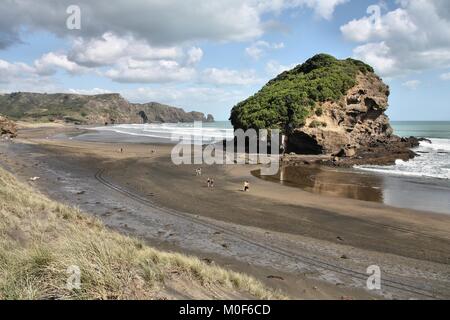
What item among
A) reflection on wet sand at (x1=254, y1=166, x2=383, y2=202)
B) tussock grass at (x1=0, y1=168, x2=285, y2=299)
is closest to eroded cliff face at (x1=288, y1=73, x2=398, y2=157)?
reflection on wet sand at (x1=254, y1=166, x2=383, y2=202)

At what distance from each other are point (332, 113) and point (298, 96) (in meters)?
5.08

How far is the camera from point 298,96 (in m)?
51.1

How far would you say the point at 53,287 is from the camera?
7.15 m

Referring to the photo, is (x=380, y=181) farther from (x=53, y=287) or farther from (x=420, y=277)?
(x=53, y=287)

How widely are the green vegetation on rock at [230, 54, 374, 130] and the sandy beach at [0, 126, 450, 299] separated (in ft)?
62.6

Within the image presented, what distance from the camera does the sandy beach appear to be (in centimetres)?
1215

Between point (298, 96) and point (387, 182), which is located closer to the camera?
point (387, 182)

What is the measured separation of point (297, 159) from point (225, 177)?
13851 millimetres
